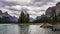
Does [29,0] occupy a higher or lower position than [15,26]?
higher

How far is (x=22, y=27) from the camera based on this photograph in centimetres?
347

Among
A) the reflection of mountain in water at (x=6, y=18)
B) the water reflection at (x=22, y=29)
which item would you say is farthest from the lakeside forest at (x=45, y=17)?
the water reflection at (x=22, y=29)

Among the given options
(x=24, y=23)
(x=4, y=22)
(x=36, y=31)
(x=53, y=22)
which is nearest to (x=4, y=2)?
(x=4, y=22)

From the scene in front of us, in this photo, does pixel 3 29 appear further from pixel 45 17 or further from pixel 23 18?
pixel 45 17

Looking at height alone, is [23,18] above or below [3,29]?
above

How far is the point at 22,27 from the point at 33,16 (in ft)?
1.37

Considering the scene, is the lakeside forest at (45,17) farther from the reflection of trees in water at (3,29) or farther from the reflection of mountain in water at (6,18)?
the reflection of trees in water at (3,29)

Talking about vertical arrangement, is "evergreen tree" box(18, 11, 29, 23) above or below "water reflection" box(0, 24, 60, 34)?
above

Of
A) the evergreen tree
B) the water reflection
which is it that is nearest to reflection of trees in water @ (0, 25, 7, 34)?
the water reflection

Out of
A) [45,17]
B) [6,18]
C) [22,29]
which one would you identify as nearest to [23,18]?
[22,29]

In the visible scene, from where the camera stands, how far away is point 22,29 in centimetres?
347

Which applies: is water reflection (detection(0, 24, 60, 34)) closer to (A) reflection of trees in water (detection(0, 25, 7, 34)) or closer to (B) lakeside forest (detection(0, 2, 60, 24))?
(A) reflection of trees in water (detection(0, 25, 7, 34))

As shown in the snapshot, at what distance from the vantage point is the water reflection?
341cm

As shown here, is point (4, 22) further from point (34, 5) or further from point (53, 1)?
point (53, 1)
